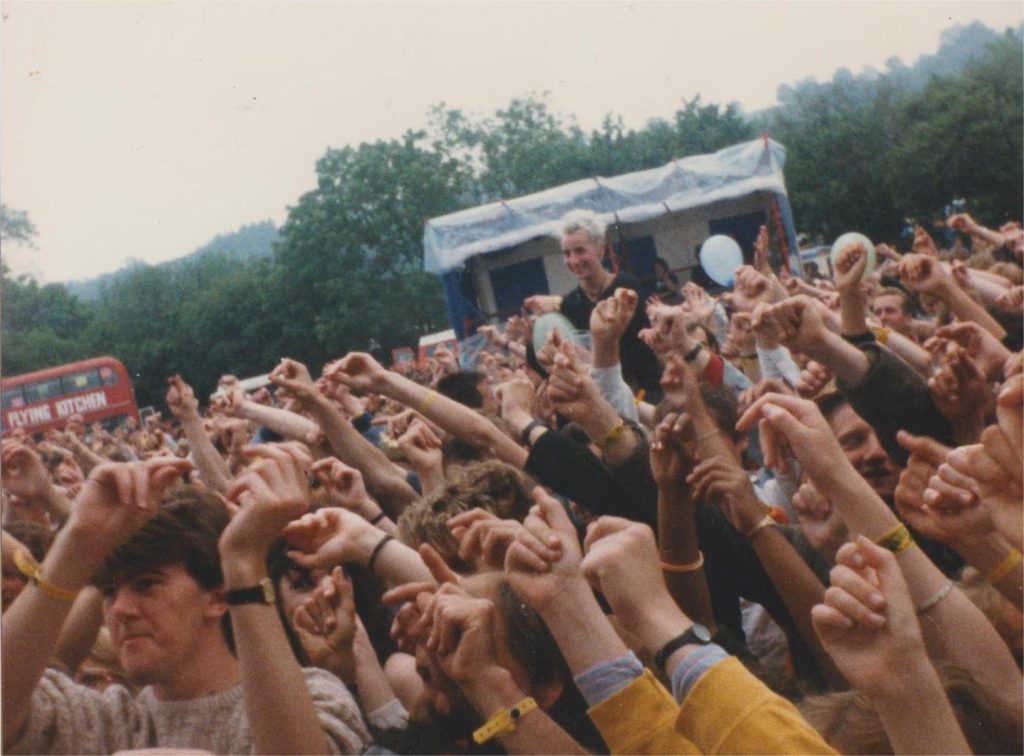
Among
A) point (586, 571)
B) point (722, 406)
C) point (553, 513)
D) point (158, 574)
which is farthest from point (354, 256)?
point (586, 571)

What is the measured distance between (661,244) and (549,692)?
5.67 ft

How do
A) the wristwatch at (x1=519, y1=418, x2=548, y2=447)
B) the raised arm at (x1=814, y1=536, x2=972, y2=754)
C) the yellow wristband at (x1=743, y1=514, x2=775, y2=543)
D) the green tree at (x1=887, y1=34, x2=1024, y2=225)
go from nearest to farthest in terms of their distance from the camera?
the raised arm at (x1=814, y1=536, x2=972, y2=754) → the yellow wristband at (x1=743, y1=514, x2=775, y2=543) → the wristwatch at (x1=519, y1=418, x2=548, y2=447) → the green tree at (x1=887, y1=34, x2=1024, y2=225)

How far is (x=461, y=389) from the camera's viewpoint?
3.22 meters

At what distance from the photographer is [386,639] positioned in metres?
2.25

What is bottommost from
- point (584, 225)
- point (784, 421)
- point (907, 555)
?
point (907, 555)

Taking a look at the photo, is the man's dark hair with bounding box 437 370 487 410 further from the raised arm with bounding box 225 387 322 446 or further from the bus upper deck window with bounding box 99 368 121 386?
the bus upper deck window with bounding box 99 368 121 386

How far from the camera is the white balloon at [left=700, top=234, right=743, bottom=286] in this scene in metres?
2.81

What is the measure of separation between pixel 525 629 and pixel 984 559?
0.65 m

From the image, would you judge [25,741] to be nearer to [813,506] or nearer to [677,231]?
[813,506]

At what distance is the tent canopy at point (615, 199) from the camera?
2.64 metres

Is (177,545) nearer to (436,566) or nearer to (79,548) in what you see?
(79,548)

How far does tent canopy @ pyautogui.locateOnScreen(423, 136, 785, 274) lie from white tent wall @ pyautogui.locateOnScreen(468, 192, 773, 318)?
4cm

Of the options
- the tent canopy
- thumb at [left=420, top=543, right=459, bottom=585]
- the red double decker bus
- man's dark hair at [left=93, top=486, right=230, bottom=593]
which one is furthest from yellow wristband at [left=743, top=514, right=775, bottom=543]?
the red double decker bus

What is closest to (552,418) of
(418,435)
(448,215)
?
(418,435)
